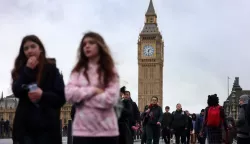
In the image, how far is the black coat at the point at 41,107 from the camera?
6965mm

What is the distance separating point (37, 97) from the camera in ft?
22.5

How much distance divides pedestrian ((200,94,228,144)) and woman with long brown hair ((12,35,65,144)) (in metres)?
7.42

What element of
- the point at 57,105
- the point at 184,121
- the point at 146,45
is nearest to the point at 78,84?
the point at 57,105

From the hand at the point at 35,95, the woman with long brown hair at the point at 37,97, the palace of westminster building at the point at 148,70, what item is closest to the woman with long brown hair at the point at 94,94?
the hand at the point at 35,95

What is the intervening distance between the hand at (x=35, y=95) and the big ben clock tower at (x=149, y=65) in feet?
471

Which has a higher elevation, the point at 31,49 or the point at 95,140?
the point at 31,49

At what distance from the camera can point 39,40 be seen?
725 cm

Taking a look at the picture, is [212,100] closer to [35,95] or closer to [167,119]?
[35,95]

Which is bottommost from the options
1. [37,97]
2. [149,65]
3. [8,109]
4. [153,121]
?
[153,121]

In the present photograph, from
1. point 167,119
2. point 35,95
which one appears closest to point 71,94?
point 35,95

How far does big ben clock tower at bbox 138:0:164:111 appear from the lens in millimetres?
151375

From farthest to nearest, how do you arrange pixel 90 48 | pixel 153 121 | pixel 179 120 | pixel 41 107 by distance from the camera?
1. pixel 179 120
2. pixel 153 121
3. pixel 41 107
4. pixel 90 48

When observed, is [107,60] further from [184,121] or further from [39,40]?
[184,121]

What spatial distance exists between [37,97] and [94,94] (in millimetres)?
808
